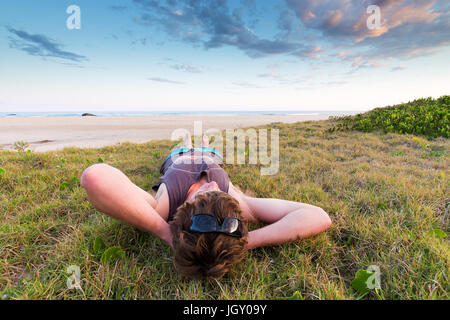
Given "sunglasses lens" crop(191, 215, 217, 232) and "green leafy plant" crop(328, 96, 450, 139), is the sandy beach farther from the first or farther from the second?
"green leafy plant" crop(328, 96, 450, 139)

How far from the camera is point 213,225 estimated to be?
127 centimetres

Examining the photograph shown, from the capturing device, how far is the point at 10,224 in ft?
5.70

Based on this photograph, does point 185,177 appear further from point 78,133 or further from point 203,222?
point 78,133

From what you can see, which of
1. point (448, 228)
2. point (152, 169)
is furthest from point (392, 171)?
point (152, 169)

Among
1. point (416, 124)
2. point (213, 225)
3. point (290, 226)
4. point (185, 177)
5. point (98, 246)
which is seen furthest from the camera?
point (416, 124)

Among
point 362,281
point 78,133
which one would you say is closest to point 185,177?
point 362,281

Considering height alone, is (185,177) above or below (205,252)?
above

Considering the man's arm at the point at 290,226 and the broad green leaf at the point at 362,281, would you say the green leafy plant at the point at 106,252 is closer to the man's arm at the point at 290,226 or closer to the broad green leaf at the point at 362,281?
the man's arm at the point at 290,226

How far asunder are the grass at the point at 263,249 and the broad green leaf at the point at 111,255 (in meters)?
0.03

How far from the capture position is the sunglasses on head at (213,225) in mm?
1252

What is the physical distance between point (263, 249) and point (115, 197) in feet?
3.65

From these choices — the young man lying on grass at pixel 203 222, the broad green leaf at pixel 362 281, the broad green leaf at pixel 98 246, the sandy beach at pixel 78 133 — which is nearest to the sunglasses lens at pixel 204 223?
the young man lying on grass at pixel 203 222

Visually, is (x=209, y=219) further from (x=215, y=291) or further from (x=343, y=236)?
(x=343, y=236)
